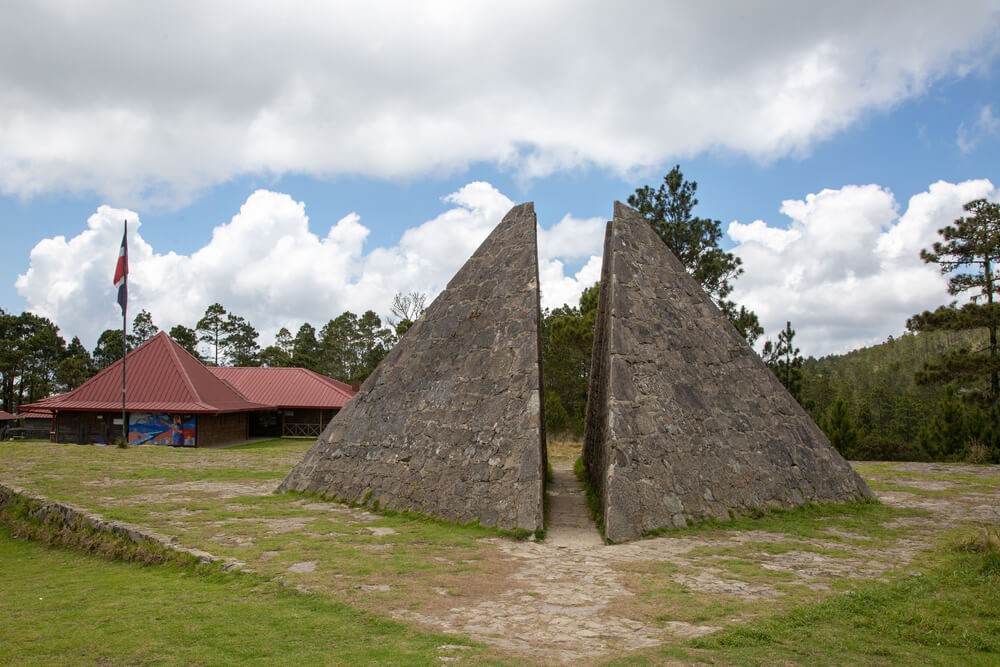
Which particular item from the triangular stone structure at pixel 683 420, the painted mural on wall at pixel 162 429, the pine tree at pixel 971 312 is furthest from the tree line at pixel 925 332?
the painted mural on wall at pixel 162 429

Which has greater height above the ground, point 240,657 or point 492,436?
point 492,436

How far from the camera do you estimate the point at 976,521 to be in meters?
10.2

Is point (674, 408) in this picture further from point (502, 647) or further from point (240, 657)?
point (240, 657)

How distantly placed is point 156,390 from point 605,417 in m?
28.4

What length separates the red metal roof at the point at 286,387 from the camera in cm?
3756

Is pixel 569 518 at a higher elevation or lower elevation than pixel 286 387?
lower

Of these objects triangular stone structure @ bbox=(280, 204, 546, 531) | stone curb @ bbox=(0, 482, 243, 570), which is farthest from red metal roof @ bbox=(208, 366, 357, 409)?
triangular stone structure @ bbox=(280, 204, 546, 531)

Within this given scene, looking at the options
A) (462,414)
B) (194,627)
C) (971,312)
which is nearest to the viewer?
(194,627)

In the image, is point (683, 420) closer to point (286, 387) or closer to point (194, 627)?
point (194, 627)

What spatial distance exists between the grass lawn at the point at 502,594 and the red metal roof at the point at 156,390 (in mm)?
20930

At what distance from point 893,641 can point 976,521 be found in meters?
7.08

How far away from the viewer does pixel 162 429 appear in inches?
1179

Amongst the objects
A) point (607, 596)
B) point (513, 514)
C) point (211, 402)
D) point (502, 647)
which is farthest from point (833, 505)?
point (211, 402)

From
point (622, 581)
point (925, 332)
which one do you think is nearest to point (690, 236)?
point (925, 332)
